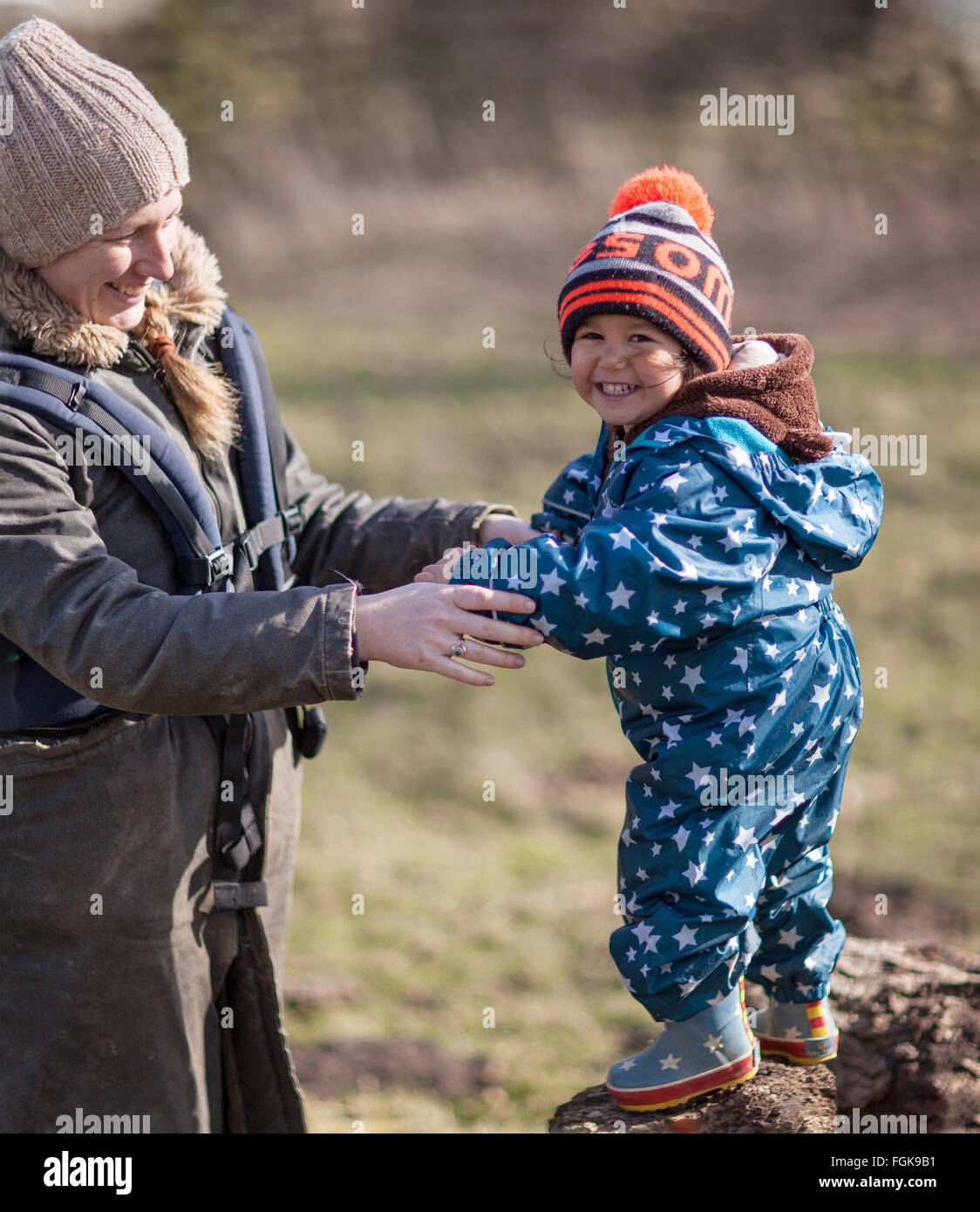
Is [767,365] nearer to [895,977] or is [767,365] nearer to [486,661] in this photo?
[486,661]

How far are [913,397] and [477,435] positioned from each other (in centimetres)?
330

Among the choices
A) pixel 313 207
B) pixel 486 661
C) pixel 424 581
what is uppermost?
pixel 313 207

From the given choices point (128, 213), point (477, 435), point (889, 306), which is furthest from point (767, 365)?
point (889, 306)

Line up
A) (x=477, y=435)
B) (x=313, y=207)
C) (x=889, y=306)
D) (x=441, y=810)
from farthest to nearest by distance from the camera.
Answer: (x=313, y=207)
(x=889, y=306)
(x=477, y=435)
(x=441, y=810)

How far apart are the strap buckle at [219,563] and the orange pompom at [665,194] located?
94 cm

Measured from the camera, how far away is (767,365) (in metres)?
2.05

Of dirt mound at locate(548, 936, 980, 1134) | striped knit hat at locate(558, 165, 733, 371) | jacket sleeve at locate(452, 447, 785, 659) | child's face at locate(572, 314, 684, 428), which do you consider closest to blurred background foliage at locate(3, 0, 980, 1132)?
dirt mound at locate(548, 936, 980, 1134)

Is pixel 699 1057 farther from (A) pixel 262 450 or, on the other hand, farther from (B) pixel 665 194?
(B) pixel 665 194

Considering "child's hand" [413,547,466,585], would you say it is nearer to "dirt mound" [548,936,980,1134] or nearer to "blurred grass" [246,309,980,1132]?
"dirt mound" [548,936,980,1134]

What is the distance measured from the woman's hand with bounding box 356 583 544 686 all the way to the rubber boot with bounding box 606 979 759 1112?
75 centimetres

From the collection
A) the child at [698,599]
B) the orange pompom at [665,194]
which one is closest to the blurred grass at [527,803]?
the child at [698,599]

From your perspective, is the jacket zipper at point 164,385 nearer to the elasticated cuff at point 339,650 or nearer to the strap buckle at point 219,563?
the strap buckle at point 219,563

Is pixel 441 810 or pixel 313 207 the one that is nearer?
pixel 441 810

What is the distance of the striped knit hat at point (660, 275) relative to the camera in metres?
1.97
